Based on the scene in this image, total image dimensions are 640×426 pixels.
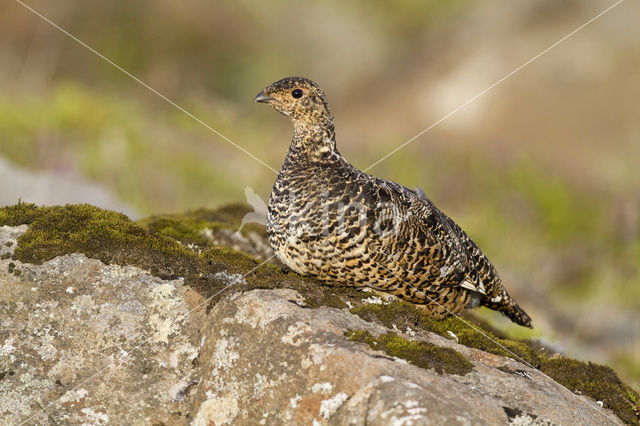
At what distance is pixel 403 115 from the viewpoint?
2342 cm

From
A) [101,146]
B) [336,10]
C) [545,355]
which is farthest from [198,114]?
[336,10]

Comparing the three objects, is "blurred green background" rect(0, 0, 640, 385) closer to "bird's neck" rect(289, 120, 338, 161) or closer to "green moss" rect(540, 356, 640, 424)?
"green moss" rect(540, 356, 640, 424)

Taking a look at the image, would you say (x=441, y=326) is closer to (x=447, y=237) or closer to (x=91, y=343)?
A: (x=447, y=237)

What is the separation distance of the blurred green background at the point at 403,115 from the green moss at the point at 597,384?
163 cm

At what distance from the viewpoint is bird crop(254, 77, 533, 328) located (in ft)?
14.7

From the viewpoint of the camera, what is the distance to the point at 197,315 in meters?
4.08

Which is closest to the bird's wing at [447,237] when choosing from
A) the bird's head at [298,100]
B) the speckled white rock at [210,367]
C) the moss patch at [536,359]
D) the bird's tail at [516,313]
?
the moss patch at [536,359]

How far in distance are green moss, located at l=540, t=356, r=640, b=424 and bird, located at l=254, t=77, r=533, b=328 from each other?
34.9 inches

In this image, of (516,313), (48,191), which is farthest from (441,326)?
(48,191)

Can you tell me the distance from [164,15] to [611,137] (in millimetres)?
15782

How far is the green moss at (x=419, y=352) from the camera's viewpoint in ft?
12.3

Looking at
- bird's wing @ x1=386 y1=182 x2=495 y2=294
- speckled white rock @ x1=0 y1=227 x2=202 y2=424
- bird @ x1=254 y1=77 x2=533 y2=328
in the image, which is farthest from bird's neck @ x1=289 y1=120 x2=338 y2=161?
speckled white rock @ x1=0 y1=227 x2=202 y2=424

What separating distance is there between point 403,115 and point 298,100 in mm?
18687

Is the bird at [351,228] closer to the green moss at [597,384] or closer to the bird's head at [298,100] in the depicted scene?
the bird's head at [298,100]
